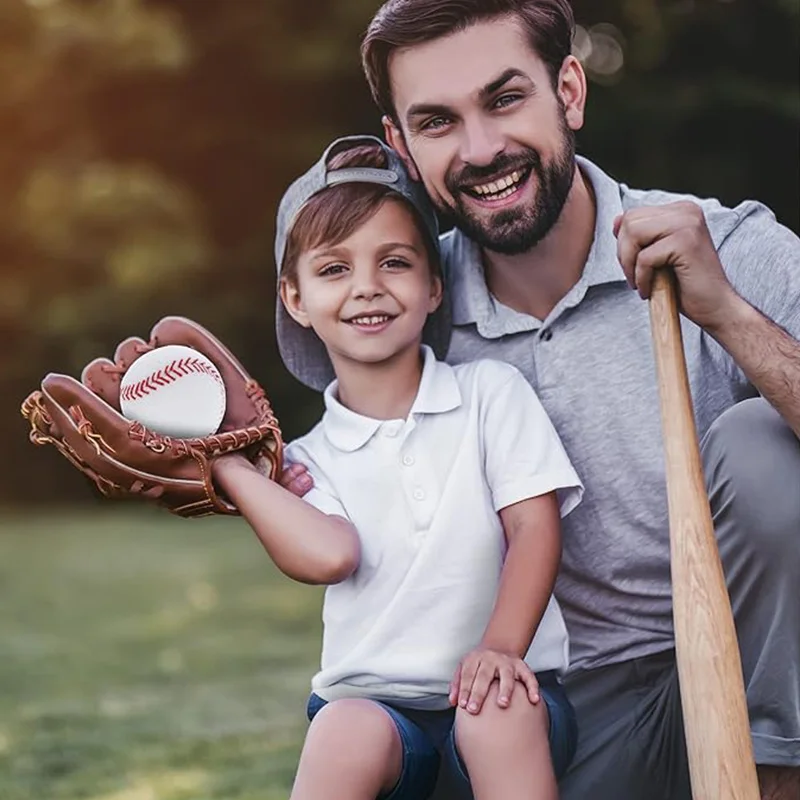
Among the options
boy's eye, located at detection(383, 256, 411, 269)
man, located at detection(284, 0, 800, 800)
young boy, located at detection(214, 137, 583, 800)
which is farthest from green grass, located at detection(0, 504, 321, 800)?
boy's eye, located at detection(383, 256, 411, 269)

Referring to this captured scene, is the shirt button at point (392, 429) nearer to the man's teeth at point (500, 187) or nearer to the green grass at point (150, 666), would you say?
the man's teeth at point (500, 187)

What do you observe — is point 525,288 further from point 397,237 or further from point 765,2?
point 765,2

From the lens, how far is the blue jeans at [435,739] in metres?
2.05

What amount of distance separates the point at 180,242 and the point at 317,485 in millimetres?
9789

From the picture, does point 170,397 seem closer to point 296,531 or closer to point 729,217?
point 296,531

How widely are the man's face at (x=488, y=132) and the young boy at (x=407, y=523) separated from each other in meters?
0.07

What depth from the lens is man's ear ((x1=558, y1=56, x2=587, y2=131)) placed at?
2.43m

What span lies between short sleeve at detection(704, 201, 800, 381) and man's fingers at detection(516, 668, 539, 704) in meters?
0.62

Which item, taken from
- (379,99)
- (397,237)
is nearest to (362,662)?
(397,237)

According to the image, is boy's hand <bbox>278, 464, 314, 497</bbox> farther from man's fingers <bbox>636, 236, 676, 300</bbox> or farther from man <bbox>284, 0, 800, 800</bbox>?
man's fingers <bbox>636, 236, 676, 300</bbox>

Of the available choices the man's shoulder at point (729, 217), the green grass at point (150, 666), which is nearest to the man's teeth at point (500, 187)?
the man's shoulder at point (729, 217)

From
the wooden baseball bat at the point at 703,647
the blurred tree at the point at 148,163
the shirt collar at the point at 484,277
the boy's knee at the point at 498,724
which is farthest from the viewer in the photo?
the blurred tree at the point at 148,163

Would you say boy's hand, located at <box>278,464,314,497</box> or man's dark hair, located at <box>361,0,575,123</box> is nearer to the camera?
boy's hand, located at <box>278,464,314,497</box>

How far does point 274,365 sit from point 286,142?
6.47 feet
